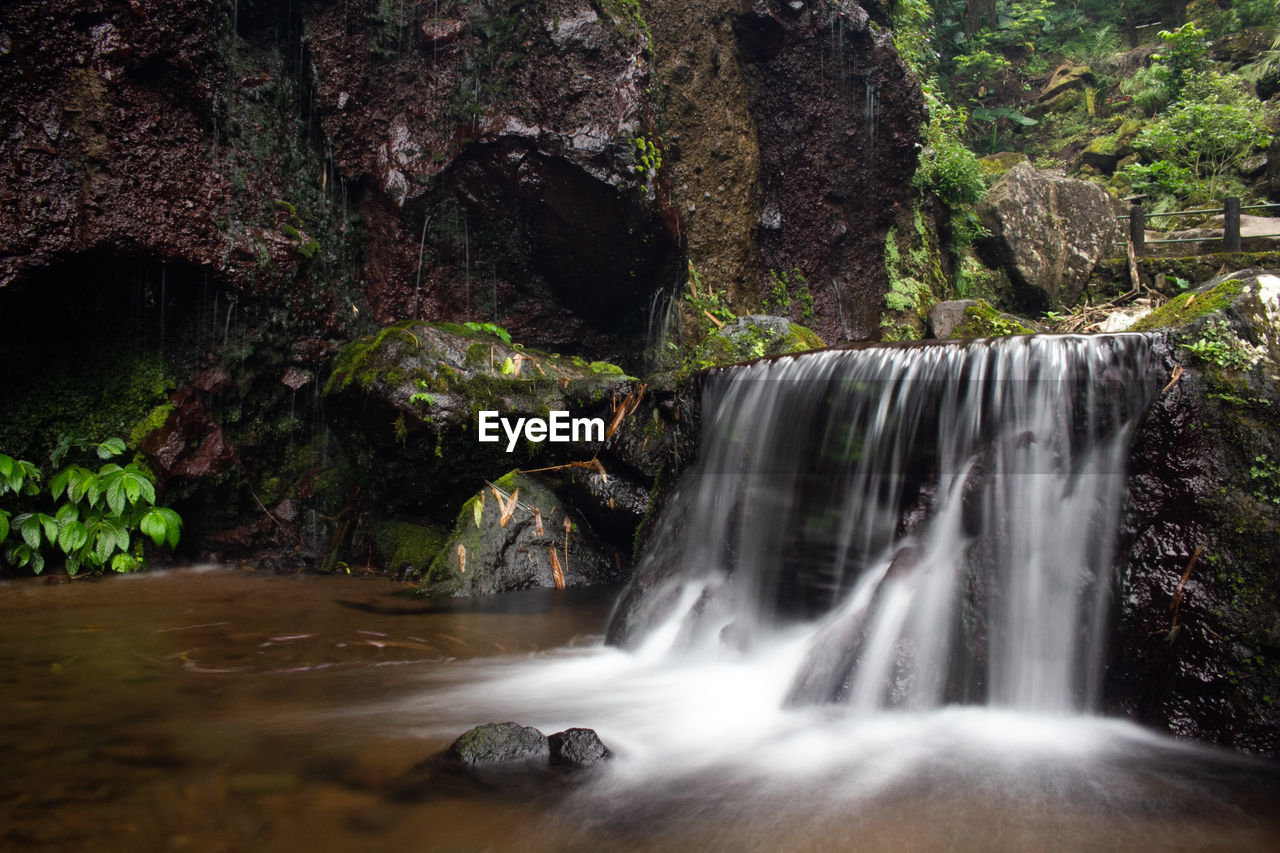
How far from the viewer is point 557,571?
18.9ft

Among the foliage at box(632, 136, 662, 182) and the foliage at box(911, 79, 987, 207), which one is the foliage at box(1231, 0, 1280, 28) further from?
the foliage at box(632, 136, 662, 182)

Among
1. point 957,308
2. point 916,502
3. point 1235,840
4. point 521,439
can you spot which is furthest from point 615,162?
point 1235,840

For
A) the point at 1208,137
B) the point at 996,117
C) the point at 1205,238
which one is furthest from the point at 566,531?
the point at 996,117

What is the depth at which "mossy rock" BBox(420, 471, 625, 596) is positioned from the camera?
→ 18.0 feet

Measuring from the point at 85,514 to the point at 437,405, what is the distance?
2741 millimetres

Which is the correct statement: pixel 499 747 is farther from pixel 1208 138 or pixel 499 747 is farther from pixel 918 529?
pixel 1208 138

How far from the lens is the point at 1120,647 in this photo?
2996 mm

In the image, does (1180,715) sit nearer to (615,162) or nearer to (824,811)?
(824,811)

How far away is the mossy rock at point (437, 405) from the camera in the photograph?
5730 mm

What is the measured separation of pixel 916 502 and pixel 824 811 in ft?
6.64

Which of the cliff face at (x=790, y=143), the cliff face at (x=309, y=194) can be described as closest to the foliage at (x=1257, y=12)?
the cliff face at (x=790, y=143)

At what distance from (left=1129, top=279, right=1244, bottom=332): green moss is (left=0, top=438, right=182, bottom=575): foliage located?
6.51 m

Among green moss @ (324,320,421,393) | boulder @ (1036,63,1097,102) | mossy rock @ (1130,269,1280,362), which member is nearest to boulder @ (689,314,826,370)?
green moss @ (324,320,421,393)

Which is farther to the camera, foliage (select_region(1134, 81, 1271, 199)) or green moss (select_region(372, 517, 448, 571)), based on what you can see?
foliage (select_region(1134, 81, 1271, 199))
